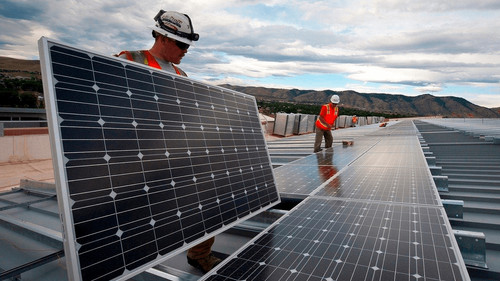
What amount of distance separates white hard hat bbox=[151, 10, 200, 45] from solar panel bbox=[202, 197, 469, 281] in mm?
2499

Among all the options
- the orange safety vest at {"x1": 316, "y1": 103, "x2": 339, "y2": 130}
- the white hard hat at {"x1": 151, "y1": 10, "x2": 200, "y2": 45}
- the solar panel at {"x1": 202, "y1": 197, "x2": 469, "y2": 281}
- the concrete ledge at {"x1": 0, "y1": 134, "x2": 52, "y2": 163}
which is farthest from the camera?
the concrete ledge at {"x1": 0, "y1": 134, "x2": 52, "y2": 163}

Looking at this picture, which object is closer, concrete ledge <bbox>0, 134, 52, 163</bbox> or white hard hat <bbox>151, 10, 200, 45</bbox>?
white hard hat <bbox>151, 10, 200, 45</bbox>

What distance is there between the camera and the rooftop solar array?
2.03 meters

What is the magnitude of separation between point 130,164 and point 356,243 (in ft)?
6.42

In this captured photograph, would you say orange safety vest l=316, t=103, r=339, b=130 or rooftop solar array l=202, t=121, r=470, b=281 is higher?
orange safety vest l=316, t=103, r=339, b=130

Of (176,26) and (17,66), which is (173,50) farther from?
(17,66)

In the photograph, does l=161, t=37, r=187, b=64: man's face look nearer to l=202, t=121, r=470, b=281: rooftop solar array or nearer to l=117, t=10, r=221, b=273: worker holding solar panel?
l=117, t=10, r=221, b=273: worker holding solar panel

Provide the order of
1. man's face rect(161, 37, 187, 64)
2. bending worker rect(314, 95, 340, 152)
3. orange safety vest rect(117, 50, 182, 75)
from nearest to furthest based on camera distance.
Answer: orange safety vest rect(117, 50, 182, 75) → man's face rect(161, 37, 187, 64) → bending worker rect(314, 95, 340, 152)

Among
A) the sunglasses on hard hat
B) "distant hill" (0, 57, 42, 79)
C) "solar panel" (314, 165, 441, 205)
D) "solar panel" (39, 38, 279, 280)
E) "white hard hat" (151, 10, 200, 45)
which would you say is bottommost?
"solar panel" (314, 165, 441, 205)

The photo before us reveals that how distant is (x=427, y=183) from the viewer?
15.1ft

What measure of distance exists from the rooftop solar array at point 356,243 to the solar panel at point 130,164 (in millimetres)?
520

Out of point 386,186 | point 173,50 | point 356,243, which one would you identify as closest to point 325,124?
point 386,186

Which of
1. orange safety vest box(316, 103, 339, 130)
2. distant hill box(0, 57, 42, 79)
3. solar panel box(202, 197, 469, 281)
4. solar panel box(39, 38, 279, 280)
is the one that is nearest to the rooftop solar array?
solar panel box(202, 197, 469, 281)

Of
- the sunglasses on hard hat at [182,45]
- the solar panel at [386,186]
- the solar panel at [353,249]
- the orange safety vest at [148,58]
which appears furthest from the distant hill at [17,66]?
the solar panel at [353,249]
